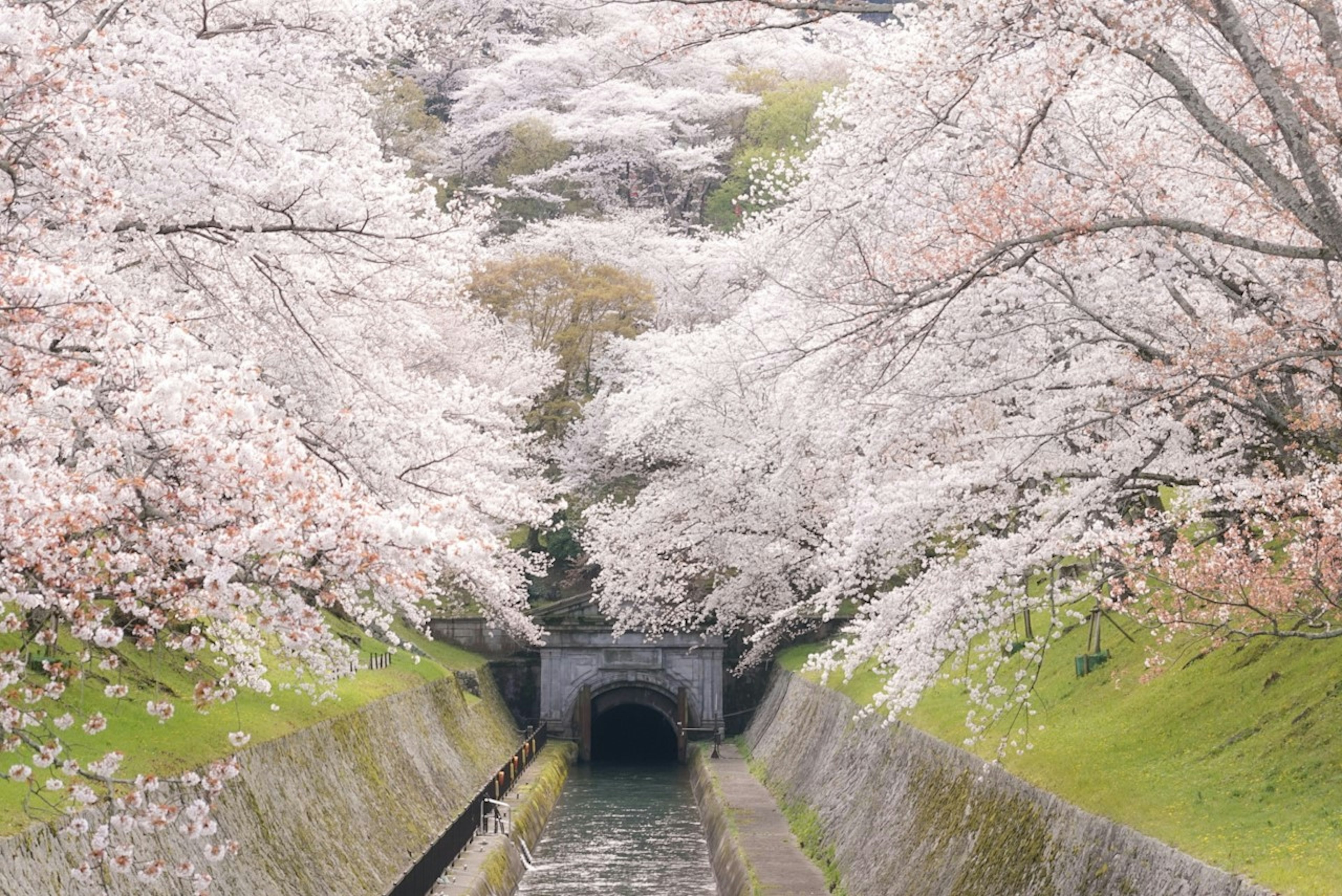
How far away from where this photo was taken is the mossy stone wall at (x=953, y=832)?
36.4 feet

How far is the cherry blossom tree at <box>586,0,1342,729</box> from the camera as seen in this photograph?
10500mm

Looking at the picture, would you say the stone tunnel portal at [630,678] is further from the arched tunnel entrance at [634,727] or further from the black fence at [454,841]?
the black fence at [454,841]

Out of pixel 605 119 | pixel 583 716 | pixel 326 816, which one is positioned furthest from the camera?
pixel 605 119

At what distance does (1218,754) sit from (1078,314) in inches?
179

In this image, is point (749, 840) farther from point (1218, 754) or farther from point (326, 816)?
point (1218, 754)

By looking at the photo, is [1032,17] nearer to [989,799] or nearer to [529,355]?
[989,799]

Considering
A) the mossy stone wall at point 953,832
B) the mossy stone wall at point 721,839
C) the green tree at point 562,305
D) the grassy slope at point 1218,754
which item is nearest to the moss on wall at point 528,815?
the mossy stone wall at point 721,839

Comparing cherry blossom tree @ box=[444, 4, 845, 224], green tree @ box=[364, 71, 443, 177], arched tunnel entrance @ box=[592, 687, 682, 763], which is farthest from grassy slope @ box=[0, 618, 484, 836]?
cherry blossom tree @ box=[444, 4, 845, 224]

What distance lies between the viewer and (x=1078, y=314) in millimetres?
14453

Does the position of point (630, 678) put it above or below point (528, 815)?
above

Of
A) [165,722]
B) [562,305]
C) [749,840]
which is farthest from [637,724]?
[165,722]

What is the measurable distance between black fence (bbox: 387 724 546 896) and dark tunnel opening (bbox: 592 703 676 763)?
557 inches

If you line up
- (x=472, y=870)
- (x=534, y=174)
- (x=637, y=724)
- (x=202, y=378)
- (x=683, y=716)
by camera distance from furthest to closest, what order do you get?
(x=534, y=174) → (x=637, y=724) → (x=683, y=716) → (x=472, y=870) → (x=202, y=378)

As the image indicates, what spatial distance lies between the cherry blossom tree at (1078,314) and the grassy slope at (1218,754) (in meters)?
0.76
